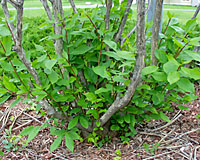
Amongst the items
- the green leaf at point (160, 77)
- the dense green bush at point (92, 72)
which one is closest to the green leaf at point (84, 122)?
the dense green bush at point (92, 72)

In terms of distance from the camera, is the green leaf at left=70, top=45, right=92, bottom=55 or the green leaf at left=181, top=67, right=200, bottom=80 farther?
the green leaf at left=70, top=45, right=92, bottom=55

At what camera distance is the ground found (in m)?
1.54

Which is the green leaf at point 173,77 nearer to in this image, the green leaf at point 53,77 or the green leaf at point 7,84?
the green leaf at point 53,77

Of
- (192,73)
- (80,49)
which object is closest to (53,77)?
(80,49)

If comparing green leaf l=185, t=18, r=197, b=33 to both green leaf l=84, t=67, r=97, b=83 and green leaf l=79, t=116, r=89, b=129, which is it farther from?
green leaf l=79, t=116, r=89, b=129

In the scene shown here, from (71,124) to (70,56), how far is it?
0.45 meters

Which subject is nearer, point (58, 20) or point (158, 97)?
point (58, 20)

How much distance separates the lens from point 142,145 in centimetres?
165

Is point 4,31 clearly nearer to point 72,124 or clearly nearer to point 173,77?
point 72,124

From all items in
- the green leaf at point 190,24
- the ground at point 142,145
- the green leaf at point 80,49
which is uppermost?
the green leaf at point 190,24

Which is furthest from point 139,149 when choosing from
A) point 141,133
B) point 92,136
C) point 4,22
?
point 4,22

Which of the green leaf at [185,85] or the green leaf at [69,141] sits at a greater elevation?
the green leaf at [185,85]

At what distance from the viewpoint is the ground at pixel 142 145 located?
60.6 inches

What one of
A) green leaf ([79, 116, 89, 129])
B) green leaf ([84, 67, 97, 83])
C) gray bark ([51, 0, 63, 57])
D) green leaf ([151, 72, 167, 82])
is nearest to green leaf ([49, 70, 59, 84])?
gray bark ([51, 0, 63, 57])
